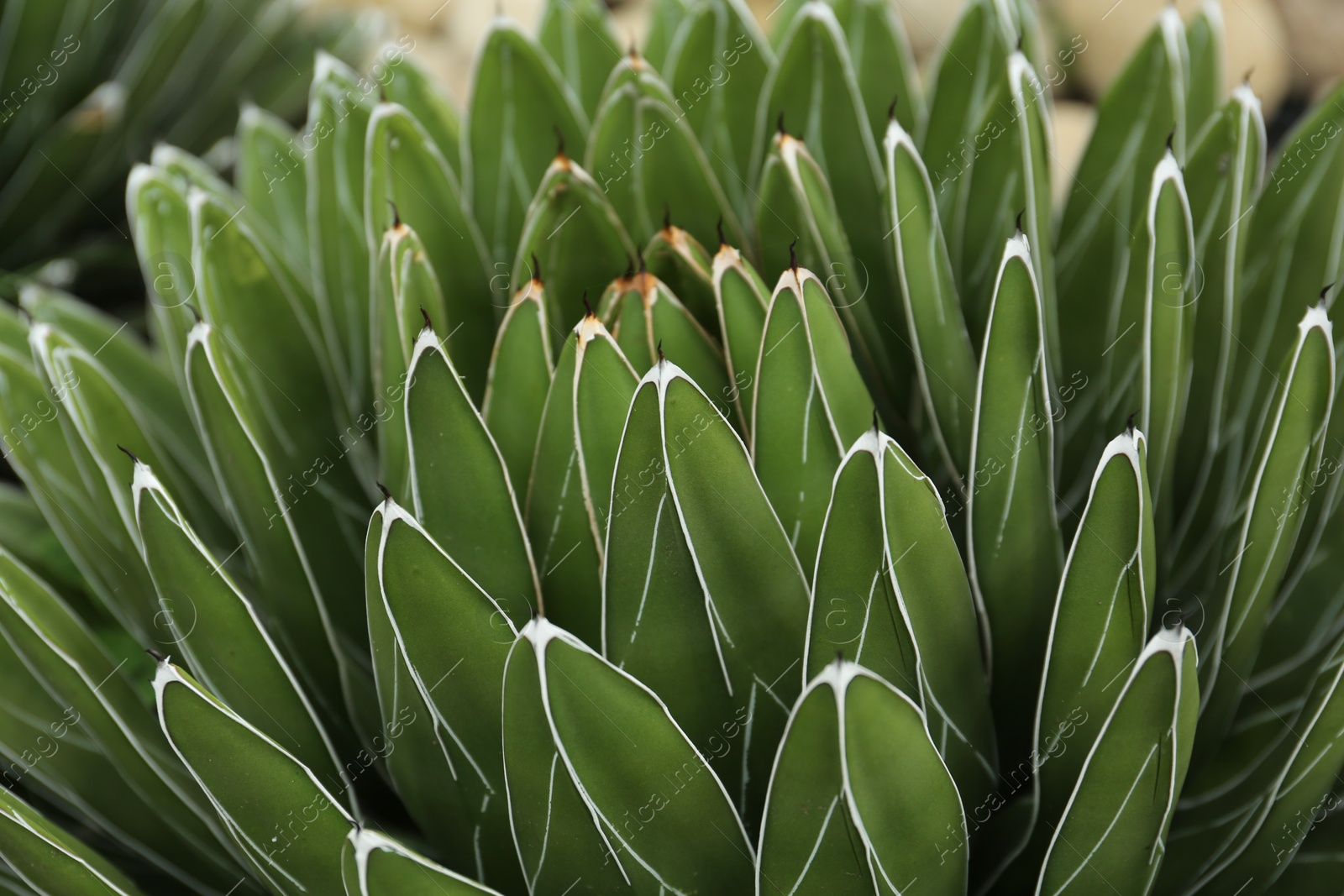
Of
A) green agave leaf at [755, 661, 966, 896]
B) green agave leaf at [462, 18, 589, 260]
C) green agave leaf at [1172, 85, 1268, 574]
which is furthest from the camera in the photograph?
green agave leaf at [462, 18, 589, 260]

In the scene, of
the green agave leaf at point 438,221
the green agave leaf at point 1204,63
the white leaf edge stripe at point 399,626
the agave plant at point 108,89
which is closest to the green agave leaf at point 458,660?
the white leaf edge stripe at point 399,626

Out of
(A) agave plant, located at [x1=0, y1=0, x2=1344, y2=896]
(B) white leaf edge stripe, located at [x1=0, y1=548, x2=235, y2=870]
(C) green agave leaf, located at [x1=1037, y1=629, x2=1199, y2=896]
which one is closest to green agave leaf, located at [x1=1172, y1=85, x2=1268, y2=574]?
(A) agave plant, located at [x1=0, y1=0, x2=1344, y2=896]

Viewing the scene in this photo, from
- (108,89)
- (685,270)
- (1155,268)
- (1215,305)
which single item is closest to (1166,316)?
(1155,268)

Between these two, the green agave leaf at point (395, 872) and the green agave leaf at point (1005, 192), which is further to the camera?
the green agave leaf at point (1005, 192)

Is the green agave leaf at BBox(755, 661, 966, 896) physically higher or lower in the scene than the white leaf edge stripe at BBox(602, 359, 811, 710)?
lower

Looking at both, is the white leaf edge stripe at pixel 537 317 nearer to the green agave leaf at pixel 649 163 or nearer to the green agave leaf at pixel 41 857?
the green agave leaf at pixel 649 163

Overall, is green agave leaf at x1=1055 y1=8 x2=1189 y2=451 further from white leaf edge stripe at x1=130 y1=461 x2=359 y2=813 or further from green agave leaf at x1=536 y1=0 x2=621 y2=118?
white leaf edge stripe at x1=130 y1=461 x2=359 y2=813
